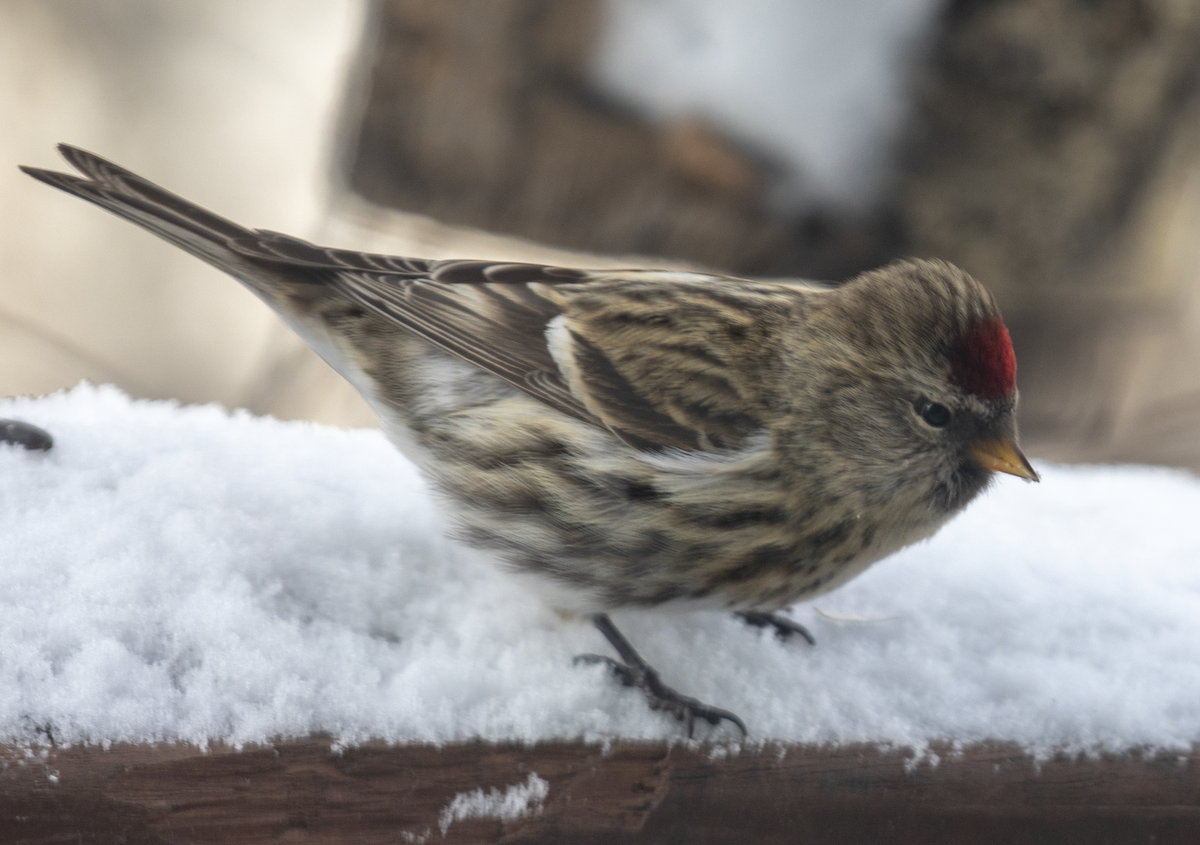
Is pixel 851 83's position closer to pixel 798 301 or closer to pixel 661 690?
pixel 798 301

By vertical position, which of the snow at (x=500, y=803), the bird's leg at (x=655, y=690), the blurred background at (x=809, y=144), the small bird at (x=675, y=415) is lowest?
the snow at (x=500, y=803)

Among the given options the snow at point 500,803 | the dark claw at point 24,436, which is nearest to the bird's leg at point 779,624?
the snow at point 500,803

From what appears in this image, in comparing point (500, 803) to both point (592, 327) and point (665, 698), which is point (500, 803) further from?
point (592, 327)

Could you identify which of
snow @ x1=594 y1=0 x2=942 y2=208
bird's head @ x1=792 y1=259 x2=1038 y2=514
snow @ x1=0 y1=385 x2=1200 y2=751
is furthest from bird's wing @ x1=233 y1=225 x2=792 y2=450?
snow @ x1=594 y1=0 x2=942 y2=208

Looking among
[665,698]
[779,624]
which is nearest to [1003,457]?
[779,624]

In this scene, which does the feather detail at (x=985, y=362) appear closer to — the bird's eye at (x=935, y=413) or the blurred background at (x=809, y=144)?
the bird's eye at (x=935, y=413)

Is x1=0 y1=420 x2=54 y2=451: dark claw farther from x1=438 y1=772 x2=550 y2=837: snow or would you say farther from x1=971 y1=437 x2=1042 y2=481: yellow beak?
x1=971 y1=437 x2=1042 y2=481: yellow beak
